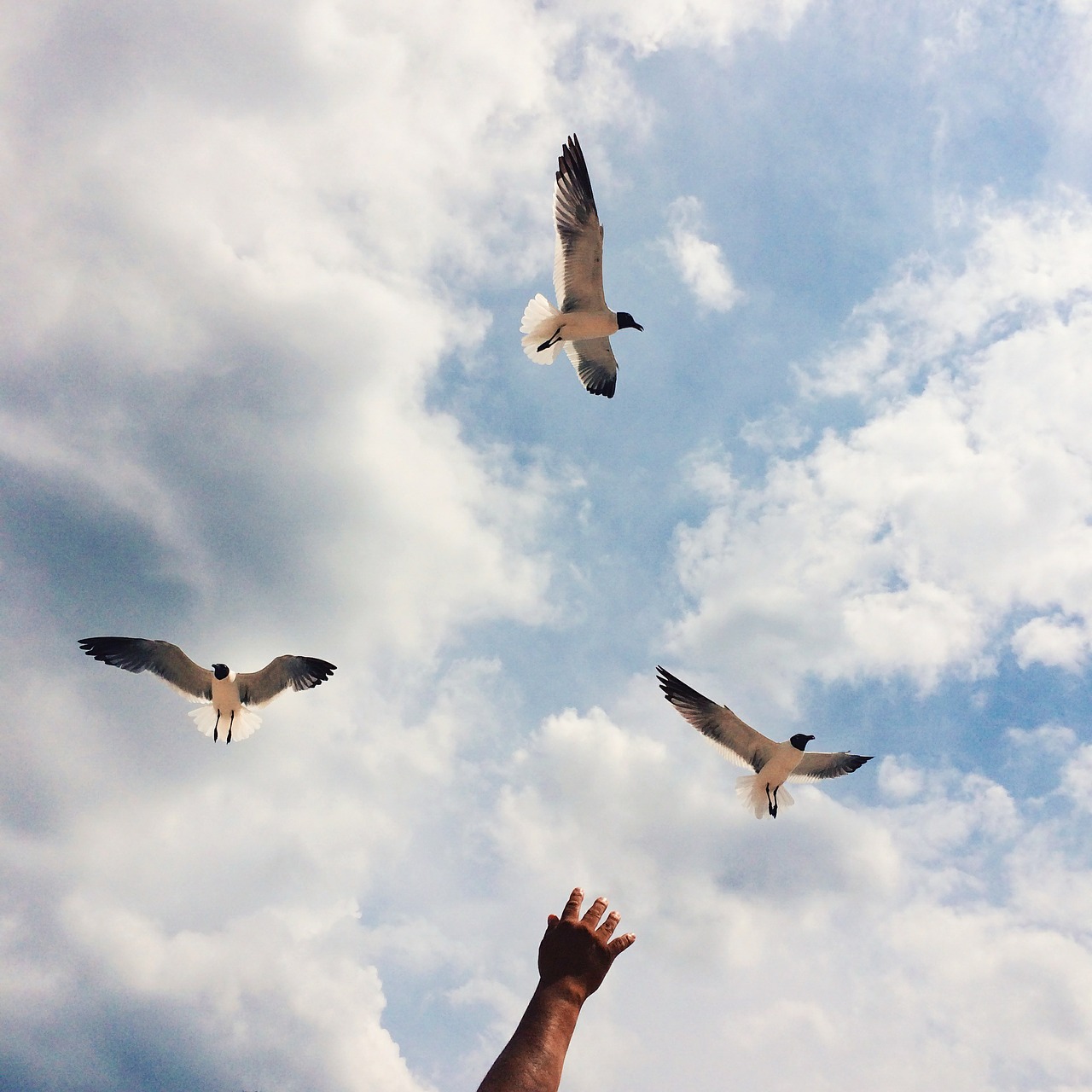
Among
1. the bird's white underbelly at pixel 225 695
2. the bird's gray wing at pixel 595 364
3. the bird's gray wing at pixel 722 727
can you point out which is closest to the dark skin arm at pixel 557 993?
the bird's gray wing at pixel 722 727

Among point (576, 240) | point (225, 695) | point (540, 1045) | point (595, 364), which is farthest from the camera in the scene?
point (595, 364)

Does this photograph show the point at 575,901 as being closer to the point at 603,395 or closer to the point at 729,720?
the point at 729,720

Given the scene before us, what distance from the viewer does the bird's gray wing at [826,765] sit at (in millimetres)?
17672

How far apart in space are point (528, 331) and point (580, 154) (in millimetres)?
3319

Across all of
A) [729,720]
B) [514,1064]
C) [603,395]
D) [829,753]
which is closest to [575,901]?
[514,1064]

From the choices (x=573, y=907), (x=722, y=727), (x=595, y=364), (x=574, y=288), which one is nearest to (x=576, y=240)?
(x=574, y=288)

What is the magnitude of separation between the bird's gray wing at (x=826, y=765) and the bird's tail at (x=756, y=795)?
503mm

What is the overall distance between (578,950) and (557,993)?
0.25 meters

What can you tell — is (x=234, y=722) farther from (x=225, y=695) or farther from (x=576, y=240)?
(x=576, y=240)

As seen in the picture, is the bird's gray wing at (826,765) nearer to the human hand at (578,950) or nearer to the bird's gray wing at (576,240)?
the bird's gray wing at (576,240)

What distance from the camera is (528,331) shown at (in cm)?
1753

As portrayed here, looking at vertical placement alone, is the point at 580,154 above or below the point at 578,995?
above

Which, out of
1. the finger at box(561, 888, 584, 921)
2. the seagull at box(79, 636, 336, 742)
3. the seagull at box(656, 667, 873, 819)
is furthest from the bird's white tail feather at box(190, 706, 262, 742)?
the finger at box(561, 888, 584, 921)

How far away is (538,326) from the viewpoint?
1748 centimetres
